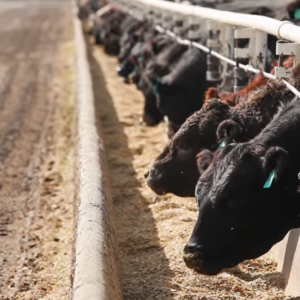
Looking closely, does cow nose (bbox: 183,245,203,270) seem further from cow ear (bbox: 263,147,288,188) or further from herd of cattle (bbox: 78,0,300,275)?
cow ear (bbox: 263,147,288,188)

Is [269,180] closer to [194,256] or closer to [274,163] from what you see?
[274,163]

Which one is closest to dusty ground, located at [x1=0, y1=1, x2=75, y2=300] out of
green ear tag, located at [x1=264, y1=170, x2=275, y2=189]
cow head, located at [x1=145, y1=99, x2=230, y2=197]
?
cow head, located at [x1=145, y1=99, x2=230, y2=197]

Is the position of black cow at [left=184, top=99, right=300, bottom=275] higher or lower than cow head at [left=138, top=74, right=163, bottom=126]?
higher

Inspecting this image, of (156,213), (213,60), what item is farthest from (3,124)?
(156,213)

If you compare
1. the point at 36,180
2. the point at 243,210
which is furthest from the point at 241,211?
the point at 36,180

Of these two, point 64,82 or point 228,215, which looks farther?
point 64,82

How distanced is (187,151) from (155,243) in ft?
2.46

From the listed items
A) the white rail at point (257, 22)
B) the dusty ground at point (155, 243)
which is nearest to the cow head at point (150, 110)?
the dusty ground at point (155, 243)

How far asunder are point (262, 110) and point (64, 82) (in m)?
10.1

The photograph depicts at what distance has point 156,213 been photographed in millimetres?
5879

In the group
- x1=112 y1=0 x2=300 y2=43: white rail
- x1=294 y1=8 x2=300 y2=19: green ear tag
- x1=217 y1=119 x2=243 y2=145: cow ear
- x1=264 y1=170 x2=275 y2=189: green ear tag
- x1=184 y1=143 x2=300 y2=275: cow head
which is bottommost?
x1=184 y1=143 x2=300 y2=275: cow head

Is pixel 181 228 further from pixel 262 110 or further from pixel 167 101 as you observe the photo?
pixel 167 101

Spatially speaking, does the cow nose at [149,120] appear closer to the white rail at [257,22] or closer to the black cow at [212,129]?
the white rail at [257,22]

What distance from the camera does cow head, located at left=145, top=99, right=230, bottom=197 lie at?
502 cm
